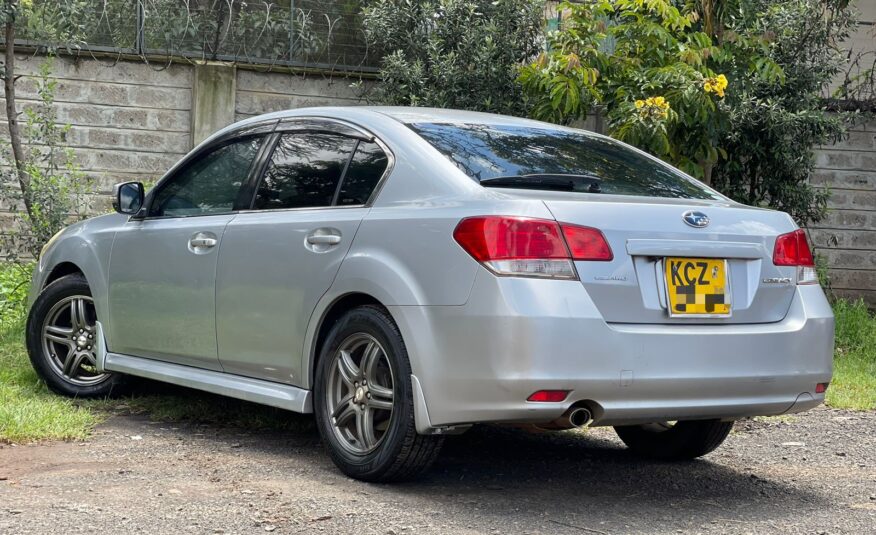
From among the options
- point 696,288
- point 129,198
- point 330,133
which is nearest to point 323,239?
point 330,133

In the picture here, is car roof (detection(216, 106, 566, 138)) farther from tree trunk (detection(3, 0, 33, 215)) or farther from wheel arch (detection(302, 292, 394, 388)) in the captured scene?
tree trunk (detection(3, 0, 33, 215))

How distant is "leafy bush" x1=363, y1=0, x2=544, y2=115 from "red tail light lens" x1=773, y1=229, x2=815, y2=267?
17.6 ft

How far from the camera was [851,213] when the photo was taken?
11617mm

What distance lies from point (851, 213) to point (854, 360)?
322 centimetres

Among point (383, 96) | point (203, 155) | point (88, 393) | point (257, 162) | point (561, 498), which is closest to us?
point (561, 498)

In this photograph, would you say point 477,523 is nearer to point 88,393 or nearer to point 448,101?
point 88,393

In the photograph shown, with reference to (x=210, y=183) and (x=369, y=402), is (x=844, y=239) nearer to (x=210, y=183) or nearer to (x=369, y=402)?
(x=210, y=183)

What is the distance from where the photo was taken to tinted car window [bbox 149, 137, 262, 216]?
5672 mm

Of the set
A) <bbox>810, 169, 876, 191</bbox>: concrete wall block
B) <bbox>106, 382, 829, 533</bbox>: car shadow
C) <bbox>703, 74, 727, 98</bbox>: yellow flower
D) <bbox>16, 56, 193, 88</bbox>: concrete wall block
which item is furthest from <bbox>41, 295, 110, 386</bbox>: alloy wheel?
<bbox>810, 169, 876, 191</bbox>: concrete wall block

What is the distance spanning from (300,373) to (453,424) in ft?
3.10

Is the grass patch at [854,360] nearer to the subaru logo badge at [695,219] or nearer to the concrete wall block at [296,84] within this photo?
the subaru logo badge at [695,219]

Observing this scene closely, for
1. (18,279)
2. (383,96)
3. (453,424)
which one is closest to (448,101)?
(383,96)

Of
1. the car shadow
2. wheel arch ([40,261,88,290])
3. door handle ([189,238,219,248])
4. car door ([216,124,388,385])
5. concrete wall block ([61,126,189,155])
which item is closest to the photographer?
the car shadow

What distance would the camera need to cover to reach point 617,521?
14.1 feet
